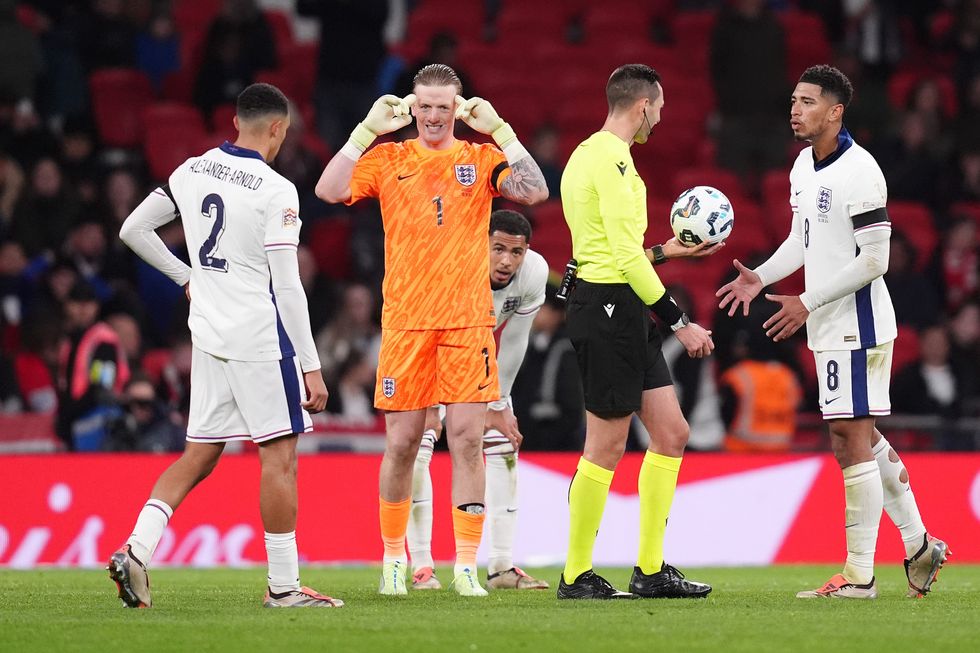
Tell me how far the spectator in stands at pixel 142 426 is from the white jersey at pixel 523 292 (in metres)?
4.64

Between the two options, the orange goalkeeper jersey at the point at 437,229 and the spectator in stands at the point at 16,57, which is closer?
the orange goalkeeper jersey at the point at 437,229

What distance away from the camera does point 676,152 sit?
18.6 m

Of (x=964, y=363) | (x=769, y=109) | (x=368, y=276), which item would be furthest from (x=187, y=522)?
(x=769, y=109)

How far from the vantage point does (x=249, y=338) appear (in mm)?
7582

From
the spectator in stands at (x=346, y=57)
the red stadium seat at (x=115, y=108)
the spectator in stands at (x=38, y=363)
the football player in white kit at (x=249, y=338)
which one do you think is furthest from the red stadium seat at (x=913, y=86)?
the football player in white kit at (x=249, y=338)

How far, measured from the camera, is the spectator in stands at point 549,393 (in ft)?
44.1

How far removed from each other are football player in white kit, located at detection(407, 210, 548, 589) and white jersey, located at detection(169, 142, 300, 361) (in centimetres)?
203

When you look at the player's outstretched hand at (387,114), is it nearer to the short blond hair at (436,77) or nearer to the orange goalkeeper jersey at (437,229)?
the short blond hair at (436,77)

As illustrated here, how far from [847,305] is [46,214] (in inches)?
411

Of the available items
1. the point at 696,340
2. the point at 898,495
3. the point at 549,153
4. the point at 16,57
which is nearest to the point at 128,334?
the point at 16,57

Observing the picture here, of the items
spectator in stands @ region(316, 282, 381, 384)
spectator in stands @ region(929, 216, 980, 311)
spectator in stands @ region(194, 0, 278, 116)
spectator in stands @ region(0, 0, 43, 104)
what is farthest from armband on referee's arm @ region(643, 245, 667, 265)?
spectator in stands @ region(0, 0, 43, 104)

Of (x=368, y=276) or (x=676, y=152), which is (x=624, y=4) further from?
(x=368, y=276)

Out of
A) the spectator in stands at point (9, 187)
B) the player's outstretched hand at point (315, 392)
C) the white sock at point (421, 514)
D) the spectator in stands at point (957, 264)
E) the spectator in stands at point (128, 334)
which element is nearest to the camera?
the player's outstretched hand at point (315, 392)

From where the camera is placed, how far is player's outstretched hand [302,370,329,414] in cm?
745
